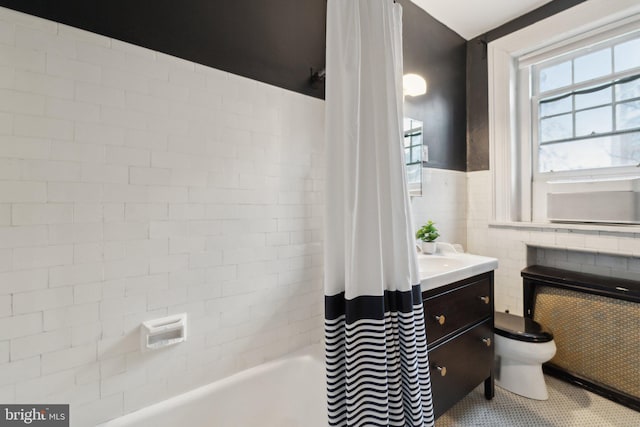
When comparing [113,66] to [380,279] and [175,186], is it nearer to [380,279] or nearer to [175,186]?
[175,186]

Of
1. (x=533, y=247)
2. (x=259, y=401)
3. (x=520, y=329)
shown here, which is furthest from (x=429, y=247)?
(x=259, y=401)

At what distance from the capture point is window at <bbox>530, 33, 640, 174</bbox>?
73.5 inches

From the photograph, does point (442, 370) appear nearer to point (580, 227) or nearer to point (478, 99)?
point (580, 227)

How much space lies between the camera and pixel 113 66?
98 centimetres

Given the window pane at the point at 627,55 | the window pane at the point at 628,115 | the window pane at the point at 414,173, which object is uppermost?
the window pane at the point at 627,55

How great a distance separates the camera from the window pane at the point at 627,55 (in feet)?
6.07

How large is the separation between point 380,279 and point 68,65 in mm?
1246

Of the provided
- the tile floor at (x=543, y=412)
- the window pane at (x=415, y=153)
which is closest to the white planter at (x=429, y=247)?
the window pane at (x=415, y=153)

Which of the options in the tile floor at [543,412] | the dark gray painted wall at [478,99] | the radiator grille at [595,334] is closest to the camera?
the tile floor at [543,412]

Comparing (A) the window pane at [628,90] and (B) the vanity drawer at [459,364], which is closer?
(B) the vanity drawer at [459,364]

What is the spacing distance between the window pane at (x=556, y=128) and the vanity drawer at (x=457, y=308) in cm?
136

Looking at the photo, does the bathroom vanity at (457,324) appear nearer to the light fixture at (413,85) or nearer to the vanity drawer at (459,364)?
the vanity drawer at (459,364)

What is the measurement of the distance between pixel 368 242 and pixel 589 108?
86.4 inches

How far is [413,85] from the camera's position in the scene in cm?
196
